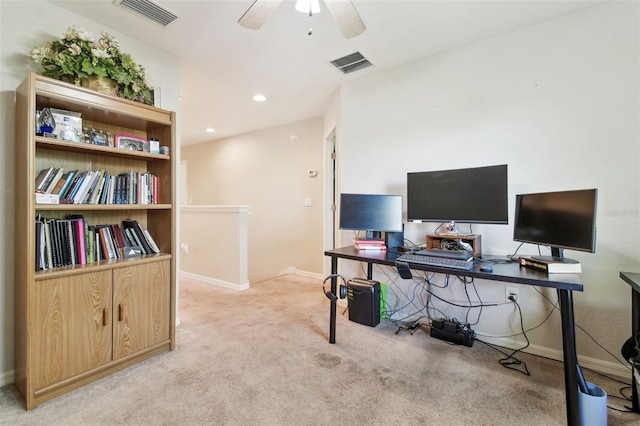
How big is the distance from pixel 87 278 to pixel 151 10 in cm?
180

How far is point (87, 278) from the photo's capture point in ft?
5.52

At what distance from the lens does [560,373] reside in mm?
1824

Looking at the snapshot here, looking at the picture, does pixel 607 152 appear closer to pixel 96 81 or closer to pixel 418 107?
pixel 418 107

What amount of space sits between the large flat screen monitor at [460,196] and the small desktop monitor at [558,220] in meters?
0.12

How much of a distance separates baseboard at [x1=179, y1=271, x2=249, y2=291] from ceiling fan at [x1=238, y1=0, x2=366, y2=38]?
290 centimetres

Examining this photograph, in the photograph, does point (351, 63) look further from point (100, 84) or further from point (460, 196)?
point (100, 84)

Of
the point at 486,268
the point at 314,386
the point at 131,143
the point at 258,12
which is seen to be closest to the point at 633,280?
the point at 486,268

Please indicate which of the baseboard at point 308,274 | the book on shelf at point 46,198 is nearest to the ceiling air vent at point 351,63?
the book on shelf at point 46,198

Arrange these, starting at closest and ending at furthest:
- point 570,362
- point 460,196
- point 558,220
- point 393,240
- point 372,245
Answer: point 570,362 < point 558,220 < point 460,196 < point 372,245 < point 393,240

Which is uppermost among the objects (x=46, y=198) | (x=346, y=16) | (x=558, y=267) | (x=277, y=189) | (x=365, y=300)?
(x=346, y=16)

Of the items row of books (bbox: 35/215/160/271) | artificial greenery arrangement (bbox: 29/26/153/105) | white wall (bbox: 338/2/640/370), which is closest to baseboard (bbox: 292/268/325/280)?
white wall (bbox: 338/2/640/370)

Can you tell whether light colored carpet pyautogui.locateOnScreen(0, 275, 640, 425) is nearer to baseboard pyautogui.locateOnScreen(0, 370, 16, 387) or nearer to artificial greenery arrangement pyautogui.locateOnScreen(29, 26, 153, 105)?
baseboard pyautogui.locateOnScreen(0, 370, 16, 387)

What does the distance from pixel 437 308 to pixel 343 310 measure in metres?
0.93

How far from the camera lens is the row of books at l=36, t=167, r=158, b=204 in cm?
168
